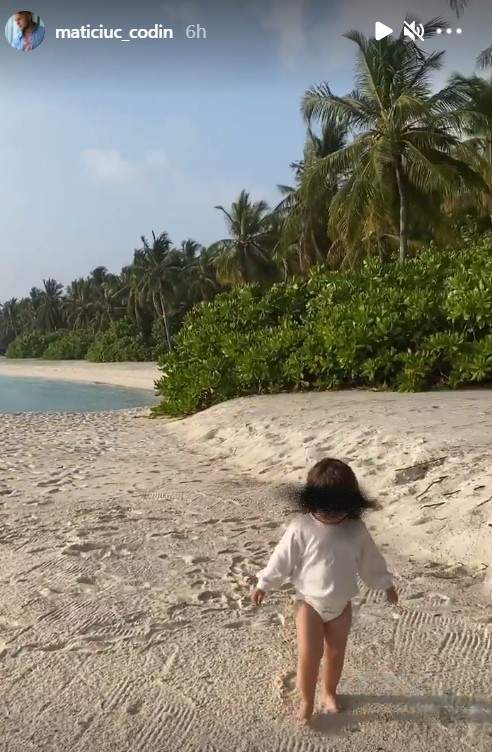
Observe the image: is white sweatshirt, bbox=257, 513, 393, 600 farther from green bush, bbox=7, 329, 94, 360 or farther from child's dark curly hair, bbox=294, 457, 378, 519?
green bush, bbox=7, 329, 94, 360

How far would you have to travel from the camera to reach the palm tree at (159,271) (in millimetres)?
50125

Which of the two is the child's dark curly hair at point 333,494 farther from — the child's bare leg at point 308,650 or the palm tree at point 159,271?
the palm tree at point 159,271

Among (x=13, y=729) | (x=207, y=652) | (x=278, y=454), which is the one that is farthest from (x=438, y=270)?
(x=13, y=729)

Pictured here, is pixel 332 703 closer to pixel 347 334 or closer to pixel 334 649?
pixel 334 649

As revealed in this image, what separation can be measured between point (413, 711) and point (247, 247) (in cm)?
3726

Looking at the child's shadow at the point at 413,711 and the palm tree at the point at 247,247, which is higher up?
the palm tree at the point at 247,247

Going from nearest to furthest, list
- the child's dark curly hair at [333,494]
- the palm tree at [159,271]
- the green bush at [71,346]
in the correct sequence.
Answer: the child's dark curly hair at [333,494]
the palm tree at [159,271]
the green bush at [71,346]

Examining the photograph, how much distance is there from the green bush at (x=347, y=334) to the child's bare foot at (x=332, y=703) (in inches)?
287

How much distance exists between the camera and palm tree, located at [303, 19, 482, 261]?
1966 centimetres

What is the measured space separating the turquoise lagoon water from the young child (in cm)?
2117

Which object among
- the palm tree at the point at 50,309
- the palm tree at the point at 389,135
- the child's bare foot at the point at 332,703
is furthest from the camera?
the palm tree at the point at 50,309

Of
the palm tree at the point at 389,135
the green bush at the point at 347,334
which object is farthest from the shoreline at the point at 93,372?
the green bush at the point at 347,334

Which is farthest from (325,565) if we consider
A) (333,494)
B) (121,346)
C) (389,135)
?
(121,346)

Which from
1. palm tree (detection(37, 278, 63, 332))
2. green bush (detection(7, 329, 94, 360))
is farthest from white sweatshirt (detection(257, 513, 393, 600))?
palm tree (detection(37, 278, 63, 332))
